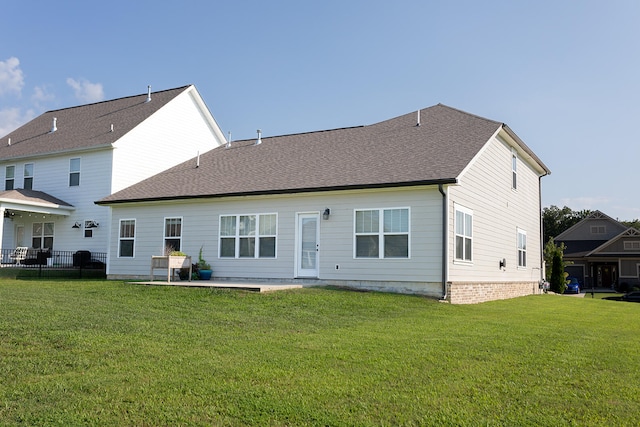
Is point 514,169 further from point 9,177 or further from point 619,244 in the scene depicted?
point 619,244

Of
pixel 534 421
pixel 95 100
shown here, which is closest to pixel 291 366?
pixel 534 421

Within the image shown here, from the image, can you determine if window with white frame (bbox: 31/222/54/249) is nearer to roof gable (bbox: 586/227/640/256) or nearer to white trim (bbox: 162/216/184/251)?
white trim (bbox: 162/216/184/251)

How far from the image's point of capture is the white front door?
16.1 m

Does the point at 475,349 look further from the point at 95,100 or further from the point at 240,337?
the point at 95,100

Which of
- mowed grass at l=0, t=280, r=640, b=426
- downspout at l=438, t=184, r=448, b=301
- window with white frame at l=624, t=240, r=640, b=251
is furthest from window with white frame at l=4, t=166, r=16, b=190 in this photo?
window with white frame at l=624, t=240, r=640, b=251

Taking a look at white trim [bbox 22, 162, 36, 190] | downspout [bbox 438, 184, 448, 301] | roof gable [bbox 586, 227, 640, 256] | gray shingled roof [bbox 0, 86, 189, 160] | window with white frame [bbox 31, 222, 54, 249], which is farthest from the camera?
roof gable [bbox 586, 227, 640, 256]

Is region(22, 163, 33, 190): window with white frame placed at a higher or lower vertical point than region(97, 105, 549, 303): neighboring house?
higher

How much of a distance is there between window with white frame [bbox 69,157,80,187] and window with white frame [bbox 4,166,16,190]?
3.65 metres

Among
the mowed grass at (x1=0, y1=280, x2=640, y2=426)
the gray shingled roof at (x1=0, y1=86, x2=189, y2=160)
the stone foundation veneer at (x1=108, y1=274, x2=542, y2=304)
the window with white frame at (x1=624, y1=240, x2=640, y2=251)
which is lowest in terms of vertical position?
the mowed grass at (x1=0, y1=280, x2=640, y2=426)

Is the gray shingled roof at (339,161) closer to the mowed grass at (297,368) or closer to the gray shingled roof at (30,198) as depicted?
the gray shingled roof at (30,198)

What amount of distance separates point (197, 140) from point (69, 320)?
1788 centimetres

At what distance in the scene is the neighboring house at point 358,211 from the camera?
14641 millimetres

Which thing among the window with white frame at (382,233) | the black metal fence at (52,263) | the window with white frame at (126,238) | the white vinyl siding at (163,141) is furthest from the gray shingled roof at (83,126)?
the window with white frame at (382,233)

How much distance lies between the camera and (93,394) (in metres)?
5.08
